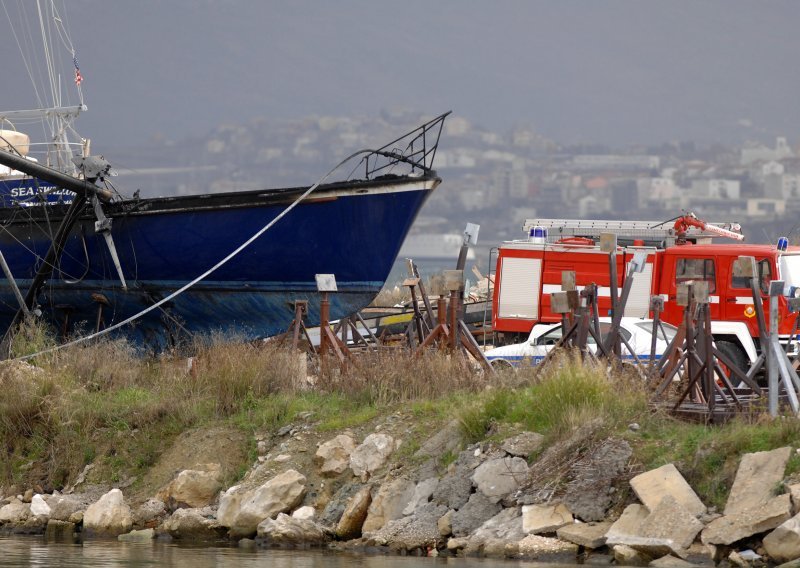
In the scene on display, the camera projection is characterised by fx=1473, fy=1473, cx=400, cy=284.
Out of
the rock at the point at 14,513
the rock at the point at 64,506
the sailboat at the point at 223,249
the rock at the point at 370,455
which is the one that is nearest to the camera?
the rock at the point at 370,455

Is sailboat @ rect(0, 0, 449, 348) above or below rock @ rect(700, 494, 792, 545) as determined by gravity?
above

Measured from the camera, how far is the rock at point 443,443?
13766mm

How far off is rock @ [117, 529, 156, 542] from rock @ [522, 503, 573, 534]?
3797 mm

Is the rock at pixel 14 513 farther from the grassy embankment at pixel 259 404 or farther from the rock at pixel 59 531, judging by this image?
the grassy embankment at pixel 259 404

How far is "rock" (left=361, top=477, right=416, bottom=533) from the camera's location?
43.5 feet

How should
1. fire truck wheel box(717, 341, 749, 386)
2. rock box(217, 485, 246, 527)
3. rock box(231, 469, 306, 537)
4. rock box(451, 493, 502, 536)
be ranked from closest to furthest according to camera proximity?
rock box(451, 493, 502, 536) < rock box(231, 469, 306, 537) < rock box(217, 485, 246, 527) < fire truck wheel box(717, 341, 749, 386)

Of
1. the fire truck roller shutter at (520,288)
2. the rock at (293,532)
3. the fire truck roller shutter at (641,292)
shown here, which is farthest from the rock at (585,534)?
the fire truck roller shutter at (520,288)

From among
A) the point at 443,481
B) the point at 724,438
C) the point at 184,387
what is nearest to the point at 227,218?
the point at 184,387

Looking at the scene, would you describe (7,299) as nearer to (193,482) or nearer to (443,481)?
(193,482)

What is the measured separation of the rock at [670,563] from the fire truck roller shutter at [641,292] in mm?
13454

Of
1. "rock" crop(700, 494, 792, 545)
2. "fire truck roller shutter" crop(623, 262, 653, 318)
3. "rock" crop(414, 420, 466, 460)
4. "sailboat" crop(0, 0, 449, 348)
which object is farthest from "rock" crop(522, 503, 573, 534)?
"fire truck roller shutter" crop(623, 262, 653, 318)

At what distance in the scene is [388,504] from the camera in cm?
1334

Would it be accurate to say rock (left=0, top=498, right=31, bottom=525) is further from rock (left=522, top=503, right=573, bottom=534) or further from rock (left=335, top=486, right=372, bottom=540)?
rock (left=522, top=503, right=573, bottom=534)

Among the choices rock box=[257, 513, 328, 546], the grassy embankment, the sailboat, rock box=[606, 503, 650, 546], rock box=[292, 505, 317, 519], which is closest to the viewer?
rock box=[606, 503, 650, 546]
